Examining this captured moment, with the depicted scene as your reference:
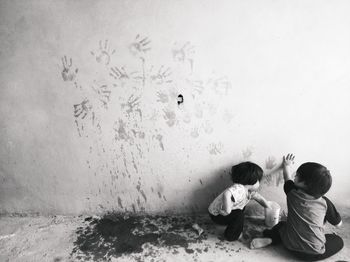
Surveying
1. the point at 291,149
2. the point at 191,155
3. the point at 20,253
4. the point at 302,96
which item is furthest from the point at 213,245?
the point at 20,253

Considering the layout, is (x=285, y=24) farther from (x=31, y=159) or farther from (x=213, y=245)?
(x=31, y=159)

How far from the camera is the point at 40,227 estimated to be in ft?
9.69

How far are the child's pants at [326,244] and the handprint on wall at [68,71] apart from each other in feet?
7.39

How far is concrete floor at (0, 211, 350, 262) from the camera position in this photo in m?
2.55

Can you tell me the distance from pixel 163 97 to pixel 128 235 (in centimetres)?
135

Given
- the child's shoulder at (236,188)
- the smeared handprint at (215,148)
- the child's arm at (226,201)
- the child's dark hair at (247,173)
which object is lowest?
the child's arm at (226,201)

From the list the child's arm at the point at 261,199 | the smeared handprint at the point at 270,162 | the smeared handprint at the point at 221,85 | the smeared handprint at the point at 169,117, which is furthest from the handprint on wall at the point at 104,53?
the child's arm at the point at 261,199

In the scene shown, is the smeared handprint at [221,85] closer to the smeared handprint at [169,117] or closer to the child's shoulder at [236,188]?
the smeared handprint at [169,117]

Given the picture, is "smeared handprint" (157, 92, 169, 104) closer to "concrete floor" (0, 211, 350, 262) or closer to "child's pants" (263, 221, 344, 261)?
"concrete floor" (0, 211, 350, 262)

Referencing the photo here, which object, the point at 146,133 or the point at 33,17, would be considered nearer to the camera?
the point at 33,17

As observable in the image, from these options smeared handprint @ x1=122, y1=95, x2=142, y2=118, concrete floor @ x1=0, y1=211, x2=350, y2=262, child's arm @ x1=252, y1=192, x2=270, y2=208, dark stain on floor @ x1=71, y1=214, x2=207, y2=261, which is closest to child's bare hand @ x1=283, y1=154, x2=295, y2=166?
child's arm @ x1=252, y1=192, x2=270, y2=208

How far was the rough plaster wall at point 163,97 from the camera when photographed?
8.11ft

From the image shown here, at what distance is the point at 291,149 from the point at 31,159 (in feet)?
8.24

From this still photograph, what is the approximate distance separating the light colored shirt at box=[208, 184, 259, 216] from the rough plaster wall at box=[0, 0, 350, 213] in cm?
22
